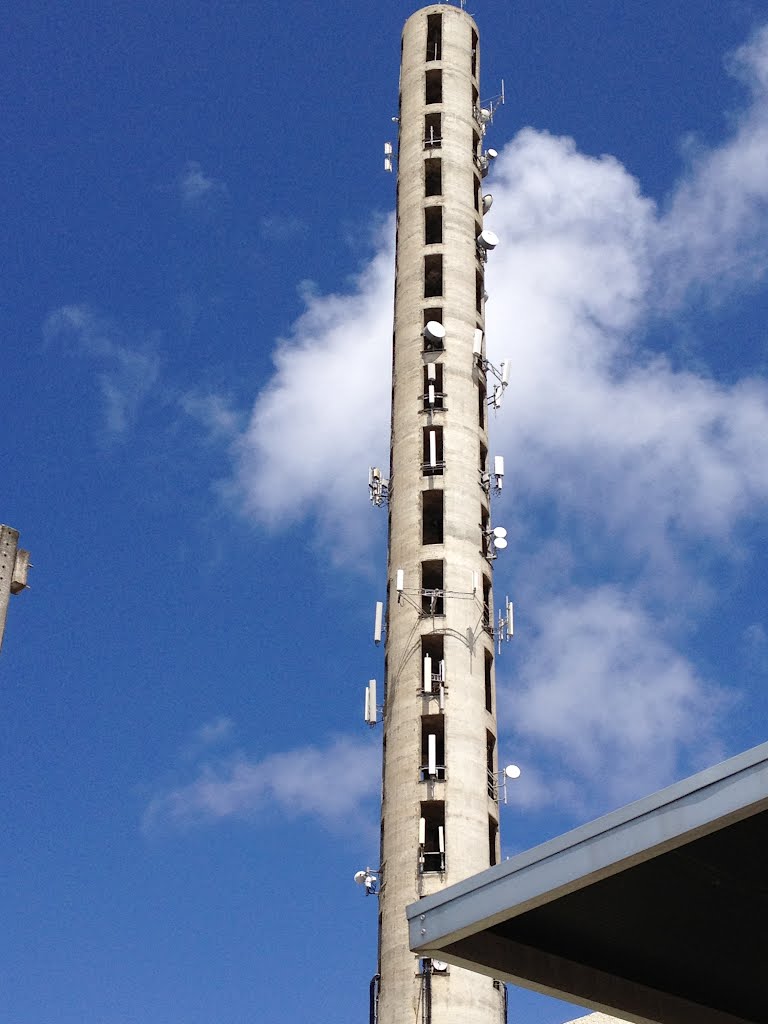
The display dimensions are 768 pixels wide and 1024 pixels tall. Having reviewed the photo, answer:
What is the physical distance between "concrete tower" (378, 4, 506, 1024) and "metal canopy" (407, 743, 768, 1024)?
27.7 m

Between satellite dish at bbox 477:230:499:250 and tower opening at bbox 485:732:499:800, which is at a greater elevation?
satellite dish at bbox 477:230:499:250

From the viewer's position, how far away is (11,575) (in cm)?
3066

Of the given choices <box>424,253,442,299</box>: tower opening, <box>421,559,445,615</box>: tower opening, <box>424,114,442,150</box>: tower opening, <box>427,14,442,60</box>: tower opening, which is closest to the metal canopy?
<box>421,559,445,615</box>: tower opening

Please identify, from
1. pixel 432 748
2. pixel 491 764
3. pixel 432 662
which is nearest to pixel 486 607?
pixel 432 662

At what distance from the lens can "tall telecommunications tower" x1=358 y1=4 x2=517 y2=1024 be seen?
4531 centimetres

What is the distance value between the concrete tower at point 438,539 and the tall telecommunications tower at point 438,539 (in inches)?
2.2

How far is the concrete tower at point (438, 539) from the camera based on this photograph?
149 ft

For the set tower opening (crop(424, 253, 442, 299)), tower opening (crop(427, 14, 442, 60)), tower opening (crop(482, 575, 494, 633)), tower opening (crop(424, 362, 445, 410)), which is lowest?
tower opening (crop(482, 575, 494, 633))

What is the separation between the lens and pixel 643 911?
14977mm

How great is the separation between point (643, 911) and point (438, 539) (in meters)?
38.4

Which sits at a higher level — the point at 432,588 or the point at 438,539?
the point at 438,539

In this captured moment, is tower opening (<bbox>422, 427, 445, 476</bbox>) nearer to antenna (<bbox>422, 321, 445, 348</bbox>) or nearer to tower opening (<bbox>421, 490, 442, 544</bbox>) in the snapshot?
tower opening (<bbox>421, 490, 442, 544</bbox>)

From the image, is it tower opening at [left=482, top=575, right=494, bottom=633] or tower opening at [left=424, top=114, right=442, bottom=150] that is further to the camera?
tower opening at [left=424, top=114, right=442, bottom=150]

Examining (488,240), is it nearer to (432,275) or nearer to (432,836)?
(432,275)
